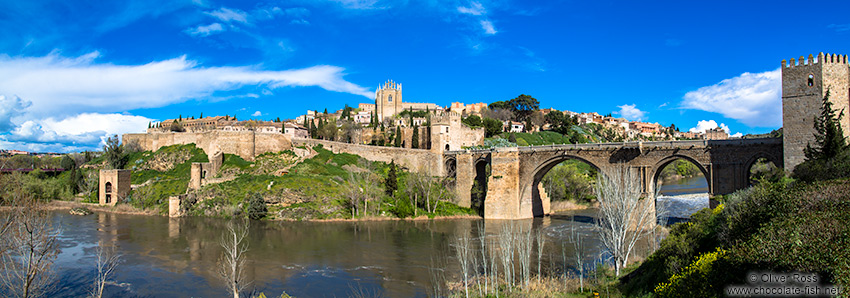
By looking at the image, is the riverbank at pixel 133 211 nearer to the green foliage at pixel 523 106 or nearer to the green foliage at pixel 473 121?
the green foliage at pixel 473 121

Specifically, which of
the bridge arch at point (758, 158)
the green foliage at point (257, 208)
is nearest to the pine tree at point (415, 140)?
the green foliage at point (257, 208)

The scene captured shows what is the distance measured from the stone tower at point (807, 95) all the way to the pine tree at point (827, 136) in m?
0.32

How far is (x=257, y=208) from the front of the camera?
3641 centimetres

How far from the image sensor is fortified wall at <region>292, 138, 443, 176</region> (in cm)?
4694

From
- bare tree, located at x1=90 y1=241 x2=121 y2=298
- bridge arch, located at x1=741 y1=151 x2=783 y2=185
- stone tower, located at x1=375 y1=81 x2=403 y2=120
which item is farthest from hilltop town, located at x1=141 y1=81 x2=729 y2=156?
bare tree, located at x1=90 y1=241 x2=121 y2=298

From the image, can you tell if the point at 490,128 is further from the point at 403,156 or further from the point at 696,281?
the point at 696,281

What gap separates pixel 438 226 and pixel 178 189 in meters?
25.3

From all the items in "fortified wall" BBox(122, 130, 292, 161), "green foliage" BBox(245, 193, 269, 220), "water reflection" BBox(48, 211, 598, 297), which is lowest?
"water reflection" BBox(48, 211, 598, 297)

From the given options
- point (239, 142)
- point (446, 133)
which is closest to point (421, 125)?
point (446, 133)

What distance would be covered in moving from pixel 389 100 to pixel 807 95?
2885 inches

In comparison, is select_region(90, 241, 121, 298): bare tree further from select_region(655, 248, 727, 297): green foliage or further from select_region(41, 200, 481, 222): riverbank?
select_region(655, 248, 727, 297): green foliage

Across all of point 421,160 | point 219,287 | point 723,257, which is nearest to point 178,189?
point 421,160

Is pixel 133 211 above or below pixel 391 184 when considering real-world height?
below

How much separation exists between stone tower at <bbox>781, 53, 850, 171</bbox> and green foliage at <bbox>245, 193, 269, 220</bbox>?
33.6m
